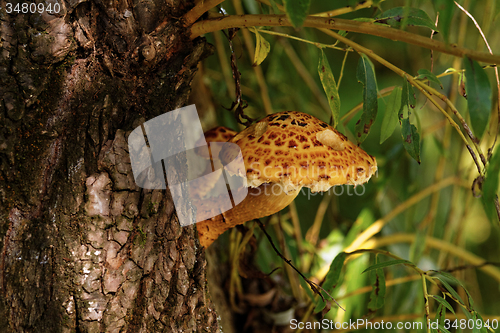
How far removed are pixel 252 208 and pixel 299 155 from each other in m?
0.21

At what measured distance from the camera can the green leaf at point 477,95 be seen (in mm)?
460

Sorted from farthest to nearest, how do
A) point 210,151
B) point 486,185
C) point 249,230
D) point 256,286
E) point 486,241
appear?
1. point 486,241
2. point 256,286
3. point 249,230
4. point 210,151
5. point 486,185

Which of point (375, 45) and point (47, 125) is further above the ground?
point (375, 45)

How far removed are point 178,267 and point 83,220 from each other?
7.9 inches

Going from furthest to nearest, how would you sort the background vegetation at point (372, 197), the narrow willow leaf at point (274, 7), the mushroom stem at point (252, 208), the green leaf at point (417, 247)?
1. the green leaf at point (417, 247)
2. the mushroom stem at point (252, 208)
3. the background vegetation at point (372, 197)
4. the narrow willow leaf at point (274, 7)

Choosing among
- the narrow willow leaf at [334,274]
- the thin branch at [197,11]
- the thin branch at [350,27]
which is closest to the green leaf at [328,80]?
the thin branch at [350,27]

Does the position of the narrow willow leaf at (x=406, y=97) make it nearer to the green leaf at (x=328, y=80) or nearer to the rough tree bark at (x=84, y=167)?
the green leaf at (x=328, y=80)

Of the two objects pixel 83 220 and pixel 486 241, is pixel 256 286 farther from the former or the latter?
pixel 486 241

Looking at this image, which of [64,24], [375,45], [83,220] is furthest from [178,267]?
[375,45]

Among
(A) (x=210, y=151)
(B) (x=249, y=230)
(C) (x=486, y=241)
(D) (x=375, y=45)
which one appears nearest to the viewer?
(A) (x=210, y=151)

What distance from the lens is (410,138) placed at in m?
0.64

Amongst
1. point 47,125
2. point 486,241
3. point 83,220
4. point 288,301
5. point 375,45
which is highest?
point 375,45

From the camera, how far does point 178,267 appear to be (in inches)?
27.7

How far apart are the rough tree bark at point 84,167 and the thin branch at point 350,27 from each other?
0.09m
